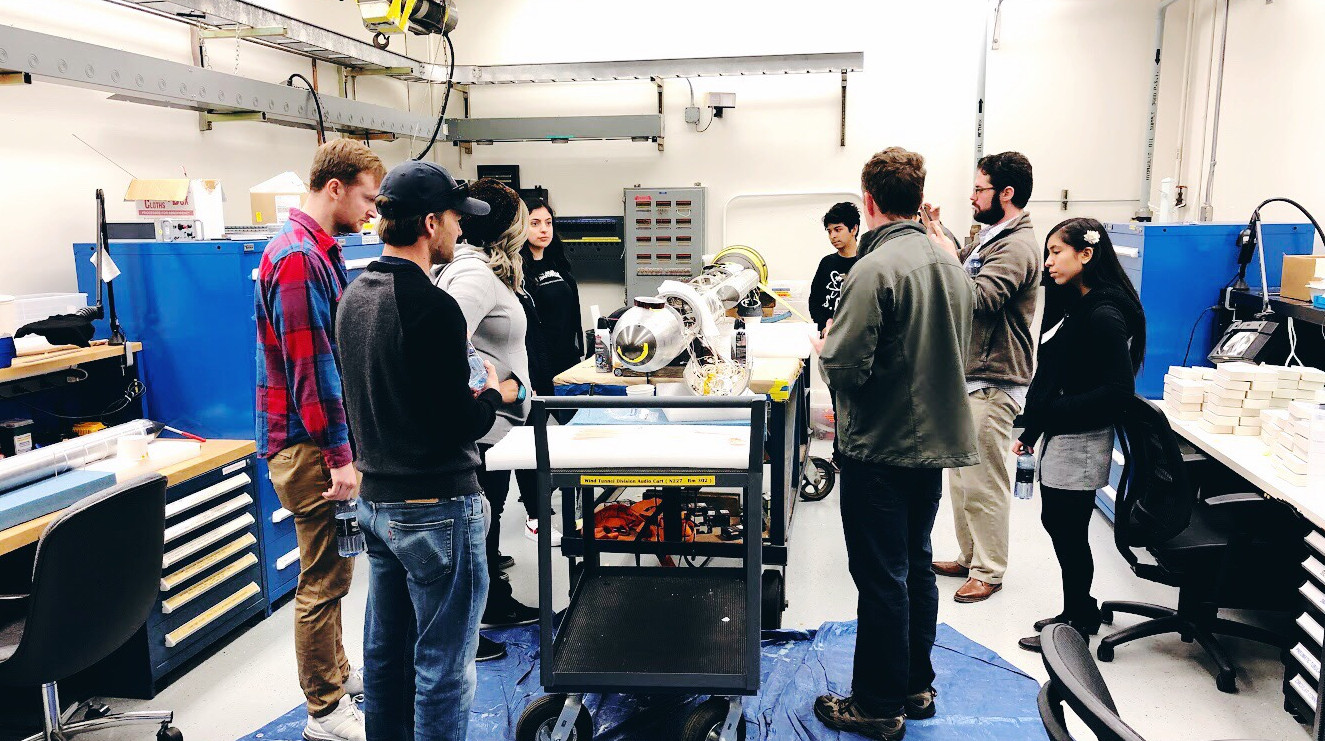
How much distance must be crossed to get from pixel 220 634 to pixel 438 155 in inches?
162

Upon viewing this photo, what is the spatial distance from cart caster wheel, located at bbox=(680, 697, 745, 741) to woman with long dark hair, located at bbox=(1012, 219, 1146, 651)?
3.56ft

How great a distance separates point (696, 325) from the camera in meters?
2.78

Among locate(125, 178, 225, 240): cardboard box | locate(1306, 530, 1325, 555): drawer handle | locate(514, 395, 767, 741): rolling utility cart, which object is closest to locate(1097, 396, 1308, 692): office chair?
locate(1306, 530, 1325, 555): drawer handle

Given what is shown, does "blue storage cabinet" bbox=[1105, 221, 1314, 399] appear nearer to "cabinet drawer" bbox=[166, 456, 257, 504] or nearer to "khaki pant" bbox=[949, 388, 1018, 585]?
"khaki pant" bbox=[949, 388, 1018, 585]

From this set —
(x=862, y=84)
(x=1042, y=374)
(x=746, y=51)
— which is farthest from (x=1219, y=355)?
(x=746, y=51)

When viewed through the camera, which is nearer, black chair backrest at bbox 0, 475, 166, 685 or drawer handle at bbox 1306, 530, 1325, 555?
black chair backrest at bbox 0, 475, 166, 685

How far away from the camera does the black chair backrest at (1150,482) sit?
2502mm

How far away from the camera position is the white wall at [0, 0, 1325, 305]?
4102 millimetres

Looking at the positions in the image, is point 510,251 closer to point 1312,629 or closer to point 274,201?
point 274,201

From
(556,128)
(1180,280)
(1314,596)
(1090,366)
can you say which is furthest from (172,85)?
(1180,280)

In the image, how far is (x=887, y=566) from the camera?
2.19 metres

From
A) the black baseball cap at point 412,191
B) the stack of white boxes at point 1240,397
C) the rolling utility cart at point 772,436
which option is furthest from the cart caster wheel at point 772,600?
the black baseball cap at point 412,191

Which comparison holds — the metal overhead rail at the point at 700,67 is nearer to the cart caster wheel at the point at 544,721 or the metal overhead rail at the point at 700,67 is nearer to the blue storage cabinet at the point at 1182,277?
the blue storage cabinet at the point at 1182,277

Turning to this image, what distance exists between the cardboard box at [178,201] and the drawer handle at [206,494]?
2.92 ft
